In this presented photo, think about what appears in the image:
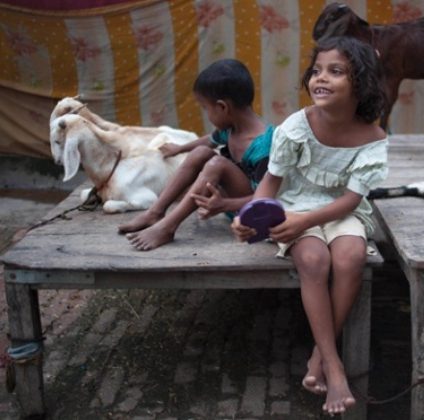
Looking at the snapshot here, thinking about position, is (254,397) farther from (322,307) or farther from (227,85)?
(227,85)

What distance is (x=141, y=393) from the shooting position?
10.8ft

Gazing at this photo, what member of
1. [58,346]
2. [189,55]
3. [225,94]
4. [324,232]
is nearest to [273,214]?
[324,232]

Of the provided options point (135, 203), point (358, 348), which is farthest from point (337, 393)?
point (135, 203)

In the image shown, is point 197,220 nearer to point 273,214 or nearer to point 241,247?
point 241,247

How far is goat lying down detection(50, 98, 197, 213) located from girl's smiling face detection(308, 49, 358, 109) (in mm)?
1361

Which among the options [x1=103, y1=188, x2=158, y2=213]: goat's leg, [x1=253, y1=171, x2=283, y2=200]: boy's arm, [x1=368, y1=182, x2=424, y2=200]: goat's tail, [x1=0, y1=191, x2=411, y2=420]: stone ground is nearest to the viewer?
[x1=253, y1=171, x2=283, y2=200]: boy's arm

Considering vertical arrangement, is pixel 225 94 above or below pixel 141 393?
above

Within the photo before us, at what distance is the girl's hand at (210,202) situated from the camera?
3.05 metres

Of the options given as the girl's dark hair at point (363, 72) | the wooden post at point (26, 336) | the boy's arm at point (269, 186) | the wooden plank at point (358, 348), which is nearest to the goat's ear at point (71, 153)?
the wooden post at point (26, 336)

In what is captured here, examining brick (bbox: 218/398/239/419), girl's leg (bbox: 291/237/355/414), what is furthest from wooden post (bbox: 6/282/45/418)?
girl's leg (bbox: 291/237/355/414)

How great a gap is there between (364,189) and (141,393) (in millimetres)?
Answer: 1339

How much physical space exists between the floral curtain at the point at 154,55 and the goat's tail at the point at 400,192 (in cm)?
259

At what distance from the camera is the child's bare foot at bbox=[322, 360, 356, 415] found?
2568mm

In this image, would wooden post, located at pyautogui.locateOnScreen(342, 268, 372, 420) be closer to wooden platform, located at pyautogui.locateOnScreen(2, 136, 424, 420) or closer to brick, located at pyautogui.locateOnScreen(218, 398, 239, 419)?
wooden platform, located at pyautogui.locateOnScreen(2, 136, 424, 420)
